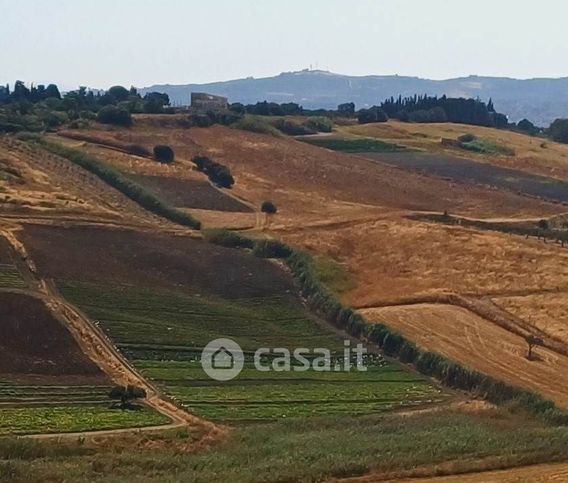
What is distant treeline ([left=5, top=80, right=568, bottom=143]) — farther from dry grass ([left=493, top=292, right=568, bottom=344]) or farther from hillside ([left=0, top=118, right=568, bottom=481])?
dry grass ([left=493, top=292, right=568, bottom=344])

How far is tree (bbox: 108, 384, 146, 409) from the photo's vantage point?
30.1 m

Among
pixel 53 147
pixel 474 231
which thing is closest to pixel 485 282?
pixel 474 231

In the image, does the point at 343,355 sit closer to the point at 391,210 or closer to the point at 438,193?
the point at 391,210

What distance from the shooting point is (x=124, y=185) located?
212 feet

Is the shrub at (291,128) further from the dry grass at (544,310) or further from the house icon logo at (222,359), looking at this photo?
the house icon logo at (222,359)

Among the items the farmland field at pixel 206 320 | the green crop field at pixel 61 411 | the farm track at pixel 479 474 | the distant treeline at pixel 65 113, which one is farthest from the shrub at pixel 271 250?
the distant treeline at pixel 65 113

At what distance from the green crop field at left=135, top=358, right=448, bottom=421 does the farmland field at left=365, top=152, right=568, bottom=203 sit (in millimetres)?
44538

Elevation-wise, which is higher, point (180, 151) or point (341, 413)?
point (180, 151)

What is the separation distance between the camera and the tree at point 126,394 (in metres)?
30.1

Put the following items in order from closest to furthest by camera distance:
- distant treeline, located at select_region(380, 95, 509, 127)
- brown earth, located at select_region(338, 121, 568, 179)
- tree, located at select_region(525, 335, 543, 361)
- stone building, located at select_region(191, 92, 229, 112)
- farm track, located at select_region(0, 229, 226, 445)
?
farm track, located at select_region(0, 229, 226, 445)
tree, located at select_region(525, 335, 543, 361)
brown earth, located at select_region(338, 121, 568, 179)
stone building, located at select_region(191, 92, 229, 112)
distant treeline, located at select_region(380, 95, 509, 127)

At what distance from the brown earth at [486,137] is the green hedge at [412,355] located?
48.1 m

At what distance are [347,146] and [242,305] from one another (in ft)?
175

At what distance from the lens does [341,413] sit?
30.2 metres

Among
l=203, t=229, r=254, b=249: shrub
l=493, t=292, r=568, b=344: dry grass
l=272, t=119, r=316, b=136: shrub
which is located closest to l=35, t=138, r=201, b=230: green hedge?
l=203, t=229, r=254, b=249: shrub
